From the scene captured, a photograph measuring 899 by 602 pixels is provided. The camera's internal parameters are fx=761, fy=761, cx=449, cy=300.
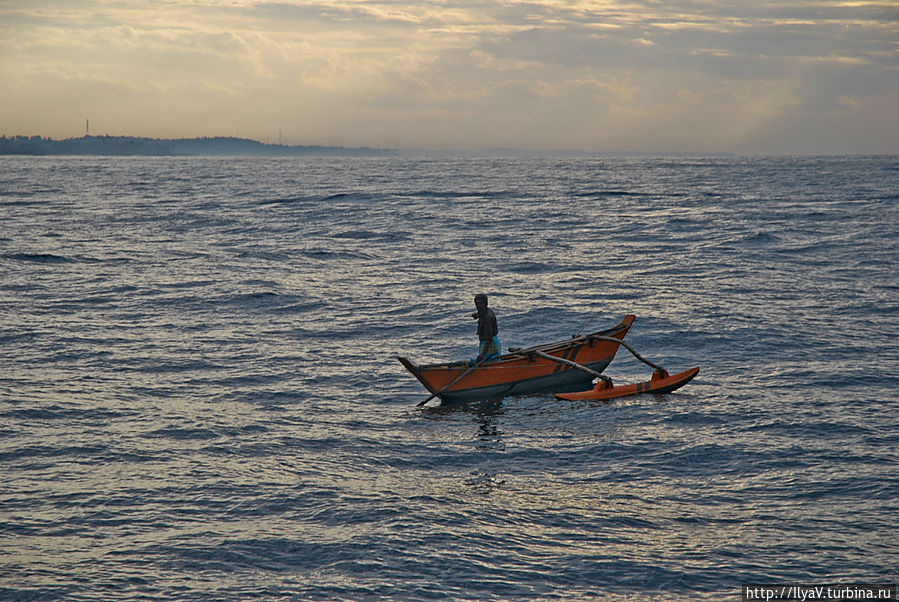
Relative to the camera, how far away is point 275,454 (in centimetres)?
1459

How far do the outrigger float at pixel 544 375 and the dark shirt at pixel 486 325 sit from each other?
0.60 m

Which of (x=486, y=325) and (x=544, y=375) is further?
(x=544, y=375)

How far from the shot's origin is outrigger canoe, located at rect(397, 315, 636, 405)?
17516 mm

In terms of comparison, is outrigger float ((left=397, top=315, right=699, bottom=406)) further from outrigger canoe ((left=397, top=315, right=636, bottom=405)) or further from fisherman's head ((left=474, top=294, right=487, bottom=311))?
fisherman's head ((left=474, top=294, right=487, bottom=311))

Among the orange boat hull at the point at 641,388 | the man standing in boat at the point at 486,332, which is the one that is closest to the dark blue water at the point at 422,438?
the orange boat hull at the point at 641,388

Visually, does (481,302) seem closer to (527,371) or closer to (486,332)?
(486,332)

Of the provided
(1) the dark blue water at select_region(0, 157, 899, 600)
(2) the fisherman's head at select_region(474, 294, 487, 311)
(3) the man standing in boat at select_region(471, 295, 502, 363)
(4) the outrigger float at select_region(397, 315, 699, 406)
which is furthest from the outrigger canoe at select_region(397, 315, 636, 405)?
(2) the fisherman's head at select_region(474, 294, 487, 311)

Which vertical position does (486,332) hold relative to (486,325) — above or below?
below

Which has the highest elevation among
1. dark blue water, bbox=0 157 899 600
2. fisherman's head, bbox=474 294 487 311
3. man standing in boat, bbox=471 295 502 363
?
fisherman's head, bbox=474 294 487 311

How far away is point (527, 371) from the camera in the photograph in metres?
18.3

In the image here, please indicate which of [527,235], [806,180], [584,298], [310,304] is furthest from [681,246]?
[806,180]

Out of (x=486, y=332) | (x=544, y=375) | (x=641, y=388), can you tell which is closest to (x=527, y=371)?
(x=544, y=375)

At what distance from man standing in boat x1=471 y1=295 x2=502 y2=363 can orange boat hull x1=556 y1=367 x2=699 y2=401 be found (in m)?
1.84

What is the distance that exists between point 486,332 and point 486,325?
17cm
